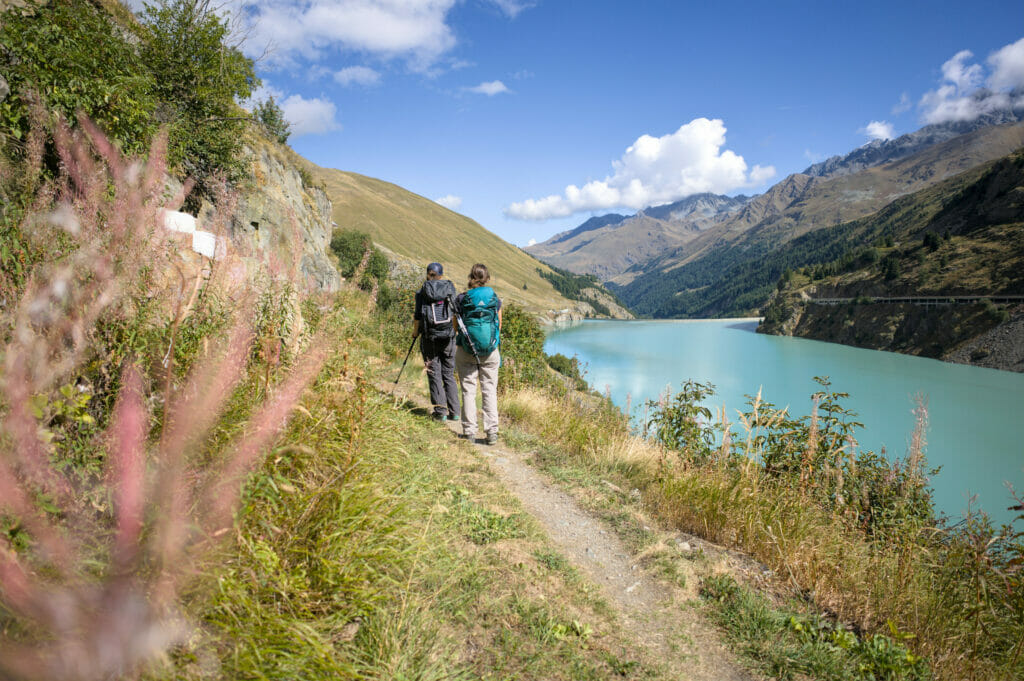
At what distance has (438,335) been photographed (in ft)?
22.4

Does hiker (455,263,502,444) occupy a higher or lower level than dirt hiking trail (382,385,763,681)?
higher

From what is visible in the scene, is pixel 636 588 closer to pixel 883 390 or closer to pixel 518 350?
pixel 518 350

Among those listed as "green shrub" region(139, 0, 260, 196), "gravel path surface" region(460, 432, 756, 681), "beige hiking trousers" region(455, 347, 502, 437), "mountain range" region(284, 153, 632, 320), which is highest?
"mountain range" region(284, 153, 632, 320)

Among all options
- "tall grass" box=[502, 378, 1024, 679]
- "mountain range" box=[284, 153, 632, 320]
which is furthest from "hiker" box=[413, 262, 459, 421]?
"mountain range" box=[284, 153, 632, 320]

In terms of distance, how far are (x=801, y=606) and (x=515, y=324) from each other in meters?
10.2

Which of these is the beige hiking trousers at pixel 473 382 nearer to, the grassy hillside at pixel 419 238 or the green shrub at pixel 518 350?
the green shrub at pixel 518 350

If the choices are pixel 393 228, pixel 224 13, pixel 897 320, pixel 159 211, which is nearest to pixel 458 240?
pixel 393 228

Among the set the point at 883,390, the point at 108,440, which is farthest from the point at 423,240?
the point at 108,440

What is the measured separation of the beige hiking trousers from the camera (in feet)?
22.2

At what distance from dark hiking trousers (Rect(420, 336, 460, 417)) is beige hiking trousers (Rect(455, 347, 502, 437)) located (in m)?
0.20

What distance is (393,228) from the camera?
156 m

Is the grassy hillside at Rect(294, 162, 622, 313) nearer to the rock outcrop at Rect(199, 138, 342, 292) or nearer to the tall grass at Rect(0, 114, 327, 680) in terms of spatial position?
the rock outcrop at Rect(199, 138, 342, 292)

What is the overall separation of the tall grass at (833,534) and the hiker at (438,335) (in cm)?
198

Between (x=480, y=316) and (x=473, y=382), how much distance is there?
40.7 inches
